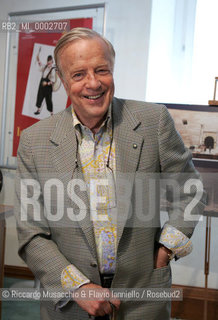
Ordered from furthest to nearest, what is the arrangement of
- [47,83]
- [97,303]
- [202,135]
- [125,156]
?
1. [47,83]
2. [202,135]
3. [125,156]
4. [97,303]

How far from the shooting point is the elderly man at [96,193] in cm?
136

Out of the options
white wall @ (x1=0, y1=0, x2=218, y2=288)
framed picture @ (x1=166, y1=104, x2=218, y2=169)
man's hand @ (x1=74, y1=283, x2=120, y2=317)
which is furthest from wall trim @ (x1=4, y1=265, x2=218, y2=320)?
man's hand @ (x1=74, y1=283, x2=120, y2=317)

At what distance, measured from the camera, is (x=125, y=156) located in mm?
1403

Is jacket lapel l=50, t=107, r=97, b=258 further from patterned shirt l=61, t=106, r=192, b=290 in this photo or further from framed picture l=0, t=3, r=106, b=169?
framed picture l=0, t=3, r=106, b=169

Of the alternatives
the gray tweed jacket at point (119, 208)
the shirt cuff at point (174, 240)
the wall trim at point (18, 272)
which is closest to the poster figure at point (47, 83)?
the wall trim at point (18, 272)

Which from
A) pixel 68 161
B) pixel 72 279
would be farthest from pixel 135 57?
pixel 72 279

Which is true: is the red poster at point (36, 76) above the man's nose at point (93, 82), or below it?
above

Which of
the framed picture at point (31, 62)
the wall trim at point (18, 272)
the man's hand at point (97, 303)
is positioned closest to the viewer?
the man's hand at point (97, 303)

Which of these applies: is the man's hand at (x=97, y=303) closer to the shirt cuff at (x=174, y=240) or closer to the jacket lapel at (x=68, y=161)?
the jacket lapel at (x=68, y=161)

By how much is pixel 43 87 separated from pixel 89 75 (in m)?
1.86

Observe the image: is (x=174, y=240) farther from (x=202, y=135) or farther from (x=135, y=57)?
(x=135, y=57)

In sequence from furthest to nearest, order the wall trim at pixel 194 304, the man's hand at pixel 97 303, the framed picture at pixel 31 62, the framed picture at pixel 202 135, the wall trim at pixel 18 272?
the wall trim at pixel 18 272 → the framed picture at pixel 31 62 → the wall trim at pixel 194 304 → the framed picture at pixel 202 135 → the man's hand at pixel 97 303

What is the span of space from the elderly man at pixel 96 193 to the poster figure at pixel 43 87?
164 cm
